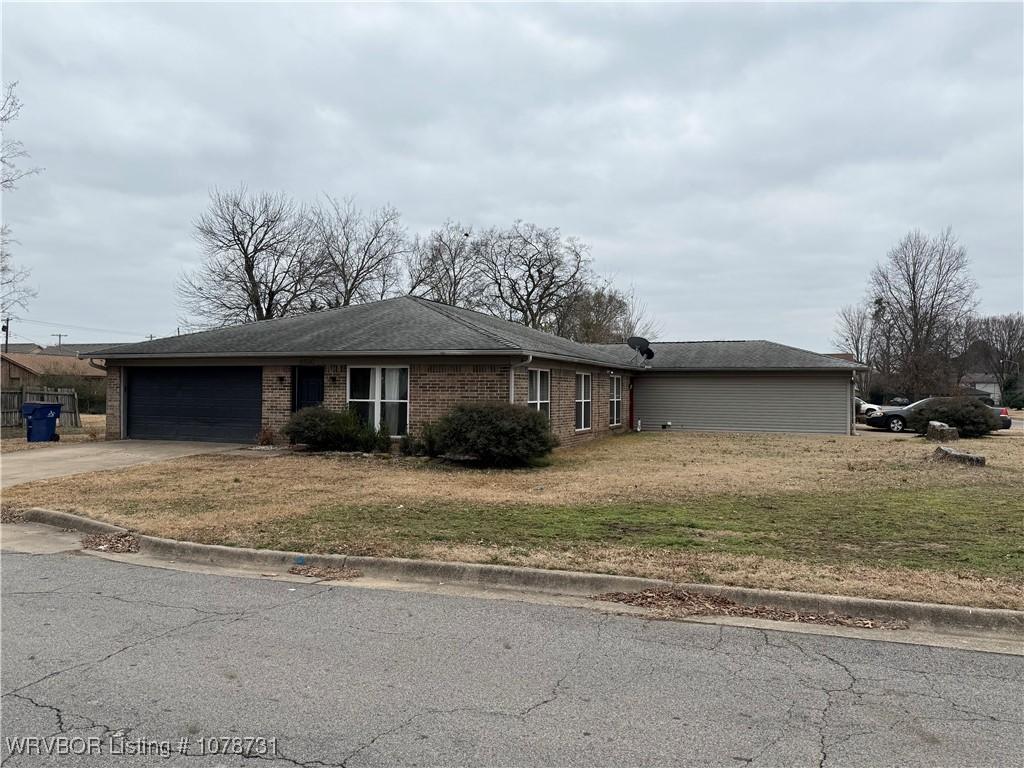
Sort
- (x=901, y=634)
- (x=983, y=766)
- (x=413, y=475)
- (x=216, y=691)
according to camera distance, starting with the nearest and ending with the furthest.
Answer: (x=983, y=766) < (x=216, y=691) < (x=901, y=634) < (x=413, y=475)

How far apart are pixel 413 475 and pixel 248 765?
983cm

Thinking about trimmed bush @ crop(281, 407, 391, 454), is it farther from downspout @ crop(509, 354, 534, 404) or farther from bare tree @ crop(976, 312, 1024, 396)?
bare tree @ crop(976, 312, 1024, 396)

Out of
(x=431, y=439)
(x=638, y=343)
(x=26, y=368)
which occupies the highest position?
(x=26, y=368)

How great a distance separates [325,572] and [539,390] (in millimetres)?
11419

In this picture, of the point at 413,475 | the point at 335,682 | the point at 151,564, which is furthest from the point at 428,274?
the point at 335,682

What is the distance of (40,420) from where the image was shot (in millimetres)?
19234

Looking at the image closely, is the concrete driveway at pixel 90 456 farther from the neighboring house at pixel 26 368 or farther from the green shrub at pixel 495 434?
the neighboring house at pixel 26 368

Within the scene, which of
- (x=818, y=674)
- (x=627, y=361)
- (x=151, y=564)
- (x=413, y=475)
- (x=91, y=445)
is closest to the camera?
(x=818, y=674)

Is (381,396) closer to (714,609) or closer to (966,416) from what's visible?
(714,609)

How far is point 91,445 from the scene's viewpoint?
1830cm

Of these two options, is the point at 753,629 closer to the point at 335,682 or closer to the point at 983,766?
the point at 983,766

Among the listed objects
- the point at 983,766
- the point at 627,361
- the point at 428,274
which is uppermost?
the point at 428,274

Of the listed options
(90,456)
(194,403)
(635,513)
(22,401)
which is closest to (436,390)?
(194,403)

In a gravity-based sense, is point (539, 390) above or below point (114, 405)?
above
